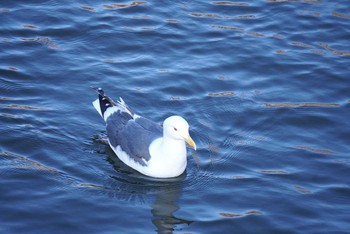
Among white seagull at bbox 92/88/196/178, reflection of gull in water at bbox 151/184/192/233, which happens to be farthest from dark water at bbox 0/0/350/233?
white seagull at bbox 92/88/196/178

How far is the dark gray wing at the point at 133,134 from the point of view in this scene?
923 cm

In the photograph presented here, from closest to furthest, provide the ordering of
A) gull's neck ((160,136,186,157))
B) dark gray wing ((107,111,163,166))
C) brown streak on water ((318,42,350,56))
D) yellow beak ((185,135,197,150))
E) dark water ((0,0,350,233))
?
dark water ((0,0,350,233)) < yellow beak ((185,135,197,150)) < gull's neck ((160,136,186,157)) < dark gray wing ((107,111,163,166)) < brown streak on water ((318,42,350,56))

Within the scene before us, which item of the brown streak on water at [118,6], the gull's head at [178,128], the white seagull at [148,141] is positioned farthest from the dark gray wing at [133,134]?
the brown streak on water at [118,6]

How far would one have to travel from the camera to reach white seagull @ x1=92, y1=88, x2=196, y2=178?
8922 mm

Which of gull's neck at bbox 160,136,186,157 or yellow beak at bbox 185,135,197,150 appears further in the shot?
gull's neck at bbox 160,136,186,157

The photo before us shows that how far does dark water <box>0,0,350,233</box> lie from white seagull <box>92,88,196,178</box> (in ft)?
0.53

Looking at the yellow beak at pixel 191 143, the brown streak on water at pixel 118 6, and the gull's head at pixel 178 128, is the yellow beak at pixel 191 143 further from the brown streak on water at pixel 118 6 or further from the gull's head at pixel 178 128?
the brown streak on water at pixel 118 6

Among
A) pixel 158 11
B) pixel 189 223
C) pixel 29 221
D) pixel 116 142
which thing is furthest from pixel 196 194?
pixel 158 11

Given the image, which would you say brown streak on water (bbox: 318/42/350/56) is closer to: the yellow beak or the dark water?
the dark water

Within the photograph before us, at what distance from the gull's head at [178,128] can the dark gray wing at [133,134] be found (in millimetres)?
467

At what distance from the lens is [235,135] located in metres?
10.1

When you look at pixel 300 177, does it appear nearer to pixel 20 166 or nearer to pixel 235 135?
pixel 235 135

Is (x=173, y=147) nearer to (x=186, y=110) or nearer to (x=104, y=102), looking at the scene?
(x=104, y=102)

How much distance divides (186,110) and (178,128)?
178cm
